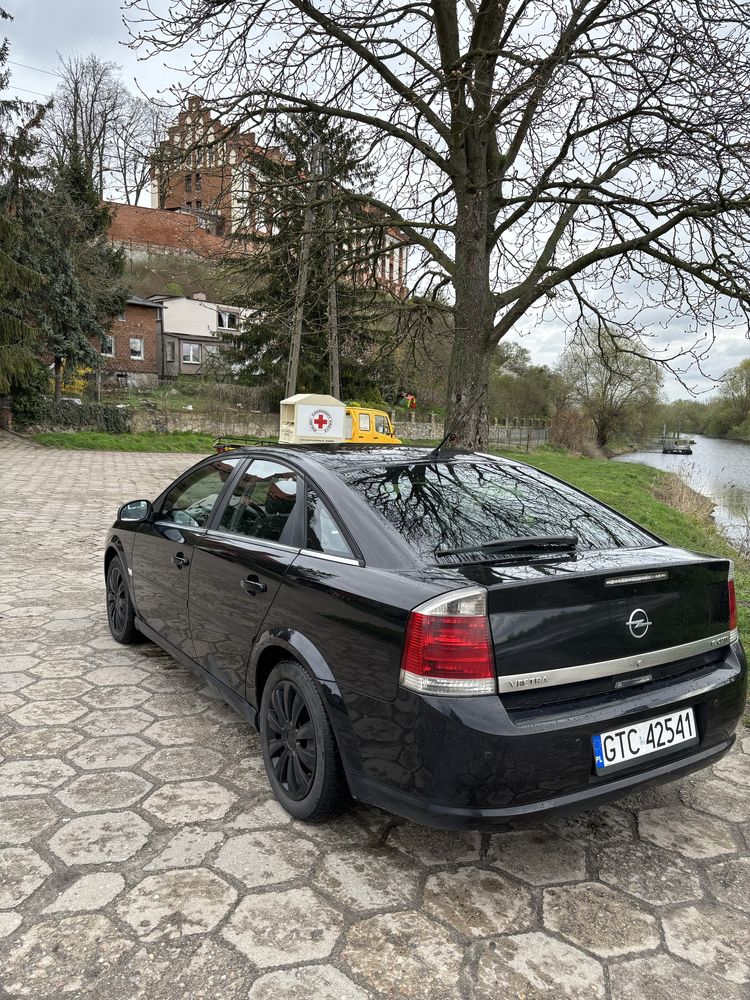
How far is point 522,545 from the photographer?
2.74 meters

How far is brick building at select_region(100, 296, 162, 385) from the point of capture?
1727 inches

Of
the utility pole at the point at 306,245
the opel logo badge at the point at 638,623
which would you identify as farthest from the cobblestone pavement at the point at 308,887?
the utility pole at the point at 306,245

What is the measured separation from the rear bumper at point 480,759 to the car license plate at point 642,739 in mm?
32

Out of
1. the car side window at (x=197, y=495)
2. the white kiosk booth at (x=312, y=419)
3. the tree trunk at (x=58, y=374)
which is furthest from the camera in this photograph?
the tree trunk at (x=58, y=374)

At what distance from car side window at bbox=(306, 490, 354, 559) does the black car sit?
12 millimetres

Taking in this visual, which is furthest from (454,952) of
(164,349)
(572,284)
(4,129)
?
(164,349)

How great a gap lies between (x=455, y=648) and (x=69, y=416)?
26.6 meters

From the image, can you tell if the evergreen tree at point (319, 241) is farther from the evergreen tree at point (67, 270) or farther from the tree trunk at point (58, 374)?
the tree trunk at point (58, 374)

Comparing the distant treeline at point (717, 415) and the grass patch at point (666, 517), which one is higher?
the distant treeline at point (717, 415)

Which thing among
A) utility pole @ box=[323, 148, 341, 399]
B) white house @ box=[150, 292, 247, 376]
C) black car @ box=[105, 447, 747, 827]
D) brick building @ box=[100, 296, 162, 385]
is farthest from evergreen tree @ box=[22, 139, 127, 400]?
black car @ box=[105, 447, 747, 827]

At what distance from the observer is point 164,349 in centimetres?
4788

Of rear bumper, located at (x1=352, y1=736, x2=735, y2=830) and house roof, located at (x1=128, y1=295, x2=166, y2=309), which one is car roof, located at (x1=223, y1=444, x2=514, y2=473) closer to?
rear bumper, located at (x1=352, y1=736, x2=735, y2=830)

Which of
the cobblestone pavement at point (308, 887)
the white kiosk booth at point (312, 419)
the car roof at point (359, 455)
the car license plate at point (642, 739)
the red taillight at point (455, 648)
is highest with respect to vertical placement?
the white kiosk booth at point (312, 419)

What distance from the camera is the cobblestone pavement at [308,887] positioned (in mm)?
2072
